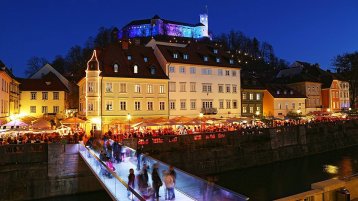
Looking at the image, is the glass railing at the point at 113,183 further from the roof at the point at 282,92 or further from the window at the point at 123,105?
the roof at the point at 282,92

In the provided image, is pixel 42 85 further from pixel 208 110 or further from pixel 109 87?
pixel 208 110

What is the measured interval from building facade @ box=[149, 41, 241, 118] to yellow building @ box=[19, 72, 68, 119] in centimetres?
1740

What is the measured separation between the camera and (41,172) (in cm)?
2862

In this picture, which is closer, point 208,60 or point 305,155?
point 305,155

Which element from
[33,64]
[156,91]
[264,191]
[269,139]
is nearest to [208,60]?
[156,91]

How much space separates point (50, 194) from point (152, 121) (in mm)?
14250

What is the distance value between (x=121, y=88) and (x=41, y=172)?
20.0 metres

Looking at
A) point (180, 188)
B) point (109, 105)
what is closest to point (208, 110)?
point (109, 105)

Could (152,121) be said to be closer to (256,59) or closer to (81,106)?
(81,106)

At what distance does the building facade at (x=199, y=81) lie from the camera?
2014 inches

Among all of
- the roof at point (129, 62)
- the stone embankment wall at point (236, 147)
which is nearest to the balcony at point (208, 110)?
the roof at point (129, 62)

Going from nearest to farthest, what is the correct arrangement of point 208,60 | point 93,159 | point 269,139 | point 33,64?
point 93,159
point 269,139
point 208,60
point 33,64

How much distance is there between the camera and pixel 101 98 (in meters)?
45.2

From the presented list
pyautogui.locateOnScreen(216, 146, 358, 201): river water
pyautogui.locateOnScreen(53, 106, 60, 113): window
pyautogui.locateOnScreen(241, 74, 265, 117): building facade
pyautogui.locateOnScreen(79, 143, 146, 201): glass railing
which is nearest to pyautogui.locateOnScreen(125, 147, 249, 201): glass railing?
pyautogui.locateOnScreen(79, 143, 146, 201): glass railing
